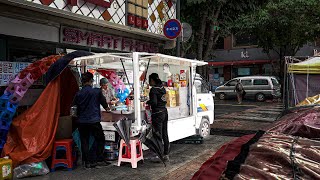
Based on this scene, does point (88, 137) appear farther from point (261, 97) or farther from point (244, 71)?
point (244, 71)

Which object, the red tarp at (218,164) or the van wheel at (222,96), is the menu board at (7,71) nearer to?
the red tarp at (218,164)

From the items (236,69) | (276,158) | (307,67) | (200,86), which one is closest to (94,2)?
(200,86)

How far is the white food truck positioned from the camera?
628 centimetres

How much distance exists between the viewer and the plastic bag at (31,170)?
213 inches

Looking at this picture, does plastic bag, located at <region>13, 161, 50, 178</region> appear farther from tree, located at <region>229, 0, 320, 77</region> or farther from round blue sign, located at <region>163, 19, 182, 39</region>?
tree, located at <region>229, 0, 320, 77</region>

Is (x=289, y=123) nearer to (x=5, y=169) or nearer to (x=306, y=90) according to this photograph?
(x=5, y=169)

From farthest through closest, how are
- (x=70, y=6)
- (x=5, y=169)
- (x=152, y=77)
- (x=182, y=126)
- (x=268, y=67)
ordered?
Result: (x=268, y=67) < (x=70, y=6) < (x=182, y=126) < (x=152, y=77) < (x=5, y=169)

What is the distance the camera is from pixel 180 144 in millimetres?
8383

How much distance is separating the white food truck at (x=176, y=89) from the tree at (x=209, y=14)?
302cm

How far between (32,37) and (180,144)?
4594 millimetres

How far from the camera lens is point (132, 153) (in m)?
6.04

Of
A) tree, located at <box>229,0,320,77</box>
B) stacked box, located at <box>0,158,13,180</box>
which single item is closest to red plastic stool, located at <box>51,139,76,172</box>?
stacked box, located at <box>0,158,13,180</box>

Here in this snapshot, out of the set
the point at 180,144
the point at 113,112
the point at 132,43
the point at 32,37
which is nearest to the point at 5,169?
the point at 113,112

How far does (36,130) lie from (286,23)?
18.3 meters
